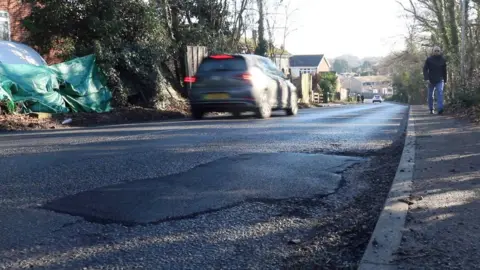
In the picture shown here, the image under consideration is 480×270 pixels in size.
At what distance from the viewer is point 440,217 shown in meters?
3.95

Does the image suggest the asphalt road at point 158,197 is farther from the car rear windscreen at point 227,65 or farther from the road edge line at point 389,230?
the car rear windscreen at point 227,65

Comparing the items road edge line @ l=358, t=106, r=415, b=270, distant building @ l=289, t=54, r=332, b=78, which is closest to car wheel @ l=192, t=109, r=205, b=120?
road edge line @ l=358, t=106, r=415, b=270

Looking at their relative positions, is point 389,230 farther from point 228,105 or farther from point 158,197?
point 228,105

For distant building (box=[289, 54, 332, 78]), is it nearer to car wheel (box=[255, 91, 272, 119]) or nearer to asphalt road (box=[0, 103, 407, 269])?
car wheel (box=[255, 91, 272, 119])

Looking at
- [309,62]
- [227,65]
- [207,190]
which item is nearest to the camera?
[207,190]

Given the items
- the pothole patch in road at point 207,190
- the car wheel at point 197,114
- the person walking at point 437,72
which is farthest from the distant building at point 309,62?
the pothole patch in road at point 207,190

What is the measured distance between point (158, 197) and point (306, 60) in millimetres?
105383

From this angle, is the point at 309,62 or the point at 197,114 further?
the point at 309,62

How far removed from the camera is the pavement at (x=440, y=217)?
310cm

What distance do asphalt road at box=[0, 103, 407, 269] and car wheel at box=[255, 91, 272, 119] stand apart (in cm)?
525

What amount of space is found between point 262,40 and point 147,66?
57.8 feet

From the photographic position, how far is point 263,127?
34.9 feet

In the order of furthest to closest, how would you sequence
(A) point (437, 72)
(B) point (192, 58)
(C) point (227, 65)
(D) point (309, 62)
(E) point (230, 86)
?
1. (D) point (309, 62)
2. (B) point (192, 58)
3. (A) point (437, 72)
4. (C) point (227, 65)
5. (E) point (230, 86)

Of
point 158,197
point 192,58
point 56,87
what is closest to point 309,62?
point 192,58
